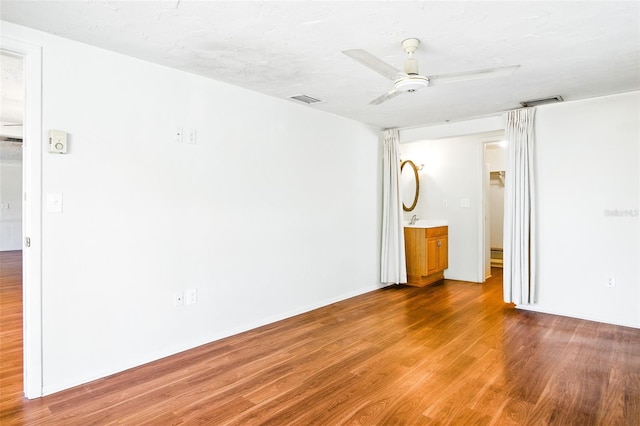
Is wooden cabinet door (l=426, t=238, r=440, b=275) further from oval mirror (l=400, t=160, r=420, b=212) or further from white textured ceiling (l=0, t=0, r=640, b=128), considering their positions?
white textured ceiling (l=0, t=0, r=640, b=128)

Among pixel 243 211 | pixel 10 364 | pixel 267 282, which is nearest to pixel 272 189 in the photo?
pixel 243 211

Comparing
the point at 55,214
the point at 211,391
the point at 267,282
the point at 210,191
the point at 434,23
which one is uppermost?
the point at 434,23

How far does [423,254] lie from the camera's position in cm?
527

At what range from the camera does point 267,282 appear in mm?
3686

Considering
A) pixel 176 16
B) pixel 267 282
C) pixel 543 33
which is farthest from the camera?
pixel 267 282

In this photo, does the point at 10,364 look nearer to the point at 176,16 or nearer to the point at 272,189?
the point at 272,189

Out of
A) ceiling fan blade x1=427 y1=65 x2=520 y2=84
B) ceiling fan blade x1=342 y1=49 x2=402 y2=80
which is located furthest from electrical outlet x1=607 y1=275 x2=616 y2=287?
ceiling fan blade x1=342 y1=49 x2=402 y2=80

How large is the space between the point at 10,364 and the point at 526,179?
16.9 ft

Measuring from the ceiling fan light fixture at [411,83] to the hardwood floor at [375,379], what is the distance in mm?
1996

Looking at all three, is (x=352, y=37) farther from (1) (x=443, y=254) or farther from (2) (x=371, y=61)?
(1) (x=443, y=254)

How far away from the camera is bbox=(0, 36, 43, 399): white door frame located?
228cm

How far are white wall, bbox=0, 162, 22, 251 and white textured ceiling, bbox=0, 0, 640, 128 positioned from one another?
9.42 meters

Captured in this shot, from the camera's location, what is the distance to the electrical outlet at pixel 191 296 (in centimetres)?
304

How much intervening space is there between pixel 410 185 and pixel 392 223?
142 cm
